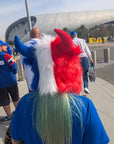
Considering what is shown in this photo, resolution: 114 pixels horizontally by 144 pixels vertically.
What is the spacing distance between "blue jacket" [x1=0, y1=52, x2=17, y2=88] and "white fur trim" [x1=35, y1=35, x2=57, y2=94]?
2.20 m

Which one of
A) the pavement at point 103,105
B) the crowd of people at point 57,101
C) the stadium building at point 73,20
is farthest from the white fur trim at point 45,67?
the stadium building at point 73,20

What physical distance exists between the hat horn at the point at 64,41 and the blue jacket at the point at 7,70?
2.30m

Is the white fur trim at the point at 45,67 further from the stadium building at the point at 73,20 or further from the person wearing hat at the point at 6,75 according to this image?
the stadium building at the point at 73,20

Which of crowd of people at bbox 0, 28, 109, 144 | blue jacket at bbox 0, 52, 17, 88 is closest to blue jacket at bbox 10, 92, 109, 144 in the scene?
crowd of people at bbox 0, 28, 109, 144

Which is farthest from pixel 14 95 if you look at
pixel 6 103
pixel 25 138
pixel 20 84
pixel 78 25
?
pixel 78 25

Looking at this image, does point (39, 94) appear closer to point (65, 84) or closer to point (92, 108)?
point (65, 84)

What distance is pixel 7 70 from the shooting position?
3119 mm

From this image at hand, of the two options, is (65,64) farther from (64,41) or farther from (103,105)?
(103,105)

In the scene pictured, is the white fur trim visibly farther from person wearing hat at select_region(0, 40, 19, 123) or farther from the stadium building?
the stadium building

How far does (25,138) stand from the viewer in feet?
3.61

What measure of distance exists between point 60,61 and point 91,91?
13.5 feet

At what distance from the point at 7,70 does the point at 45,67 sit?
2.34 metres

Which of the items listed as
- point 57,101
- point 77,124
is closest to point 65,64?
point 57,101

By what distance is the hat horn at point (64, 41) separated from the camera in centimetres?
88
